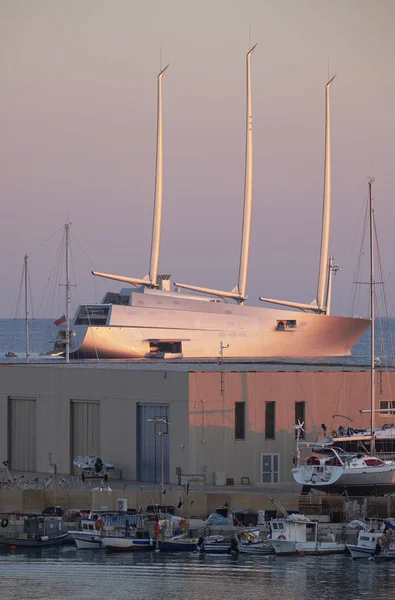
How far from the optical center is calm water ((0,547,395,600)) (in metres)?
28.6

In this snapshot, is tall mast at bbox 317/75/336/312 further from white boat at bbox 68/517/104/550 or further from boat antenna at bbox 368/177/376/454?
white boat at bbox 68/517/104/550

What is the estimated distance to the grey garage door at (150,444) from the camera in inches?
1529

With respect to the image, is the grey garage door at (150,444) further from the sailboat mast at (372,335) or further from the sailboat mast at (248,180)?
the sailboat mast at (248,180)

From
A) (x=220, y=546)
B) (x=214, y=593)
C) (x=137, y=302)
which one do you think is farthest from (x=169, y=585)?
(x=137, y=302)

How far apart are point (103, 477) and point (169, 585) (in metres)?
10.4

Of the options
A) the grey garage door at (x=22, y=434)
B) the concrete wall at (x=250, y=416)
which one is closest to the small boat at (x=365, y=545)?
the concrete wall at (x=250, y=416)

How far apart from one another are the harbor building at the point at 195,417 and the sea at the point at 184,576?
552 centimetres

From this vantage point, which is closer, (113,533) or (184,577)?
(184,577)

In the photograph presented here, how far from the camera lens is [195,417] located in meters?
38.3

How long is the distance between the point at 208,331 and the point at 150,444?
8517cm

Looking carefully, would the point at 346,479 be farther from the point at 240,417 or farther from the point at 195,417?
the point at 195,417

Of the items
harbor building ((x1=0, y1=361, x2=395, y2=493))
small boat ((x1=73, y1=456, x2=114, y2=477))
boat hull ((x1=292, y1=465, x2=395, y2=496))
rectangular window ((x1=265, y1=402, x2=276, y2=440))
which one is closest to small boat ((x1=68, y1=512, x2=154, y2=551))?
harbor building ((x1=0, y1=361, x2=395, y2=493))

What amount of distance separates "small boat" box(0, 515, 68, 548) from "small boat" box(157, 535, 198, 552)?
2.76 metres

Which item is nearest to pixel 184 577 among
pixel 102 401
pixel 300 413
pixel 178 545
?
pixel 178 545
